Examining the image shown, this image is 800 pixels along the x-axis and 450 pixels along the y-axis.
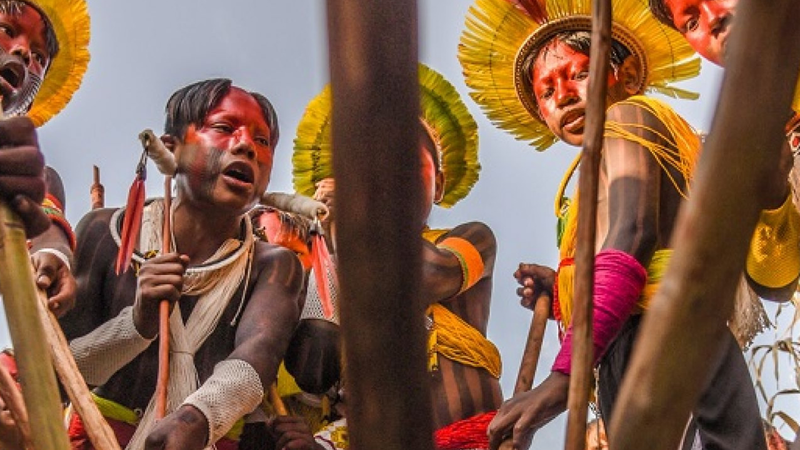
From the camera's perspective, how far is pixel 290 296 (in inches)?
162

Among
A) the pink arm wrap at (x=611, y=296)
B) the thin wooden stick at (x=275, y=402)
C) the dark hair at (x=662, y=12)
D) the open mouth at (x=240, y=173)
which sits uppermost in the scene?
the dark hair at (x=662, y=12)

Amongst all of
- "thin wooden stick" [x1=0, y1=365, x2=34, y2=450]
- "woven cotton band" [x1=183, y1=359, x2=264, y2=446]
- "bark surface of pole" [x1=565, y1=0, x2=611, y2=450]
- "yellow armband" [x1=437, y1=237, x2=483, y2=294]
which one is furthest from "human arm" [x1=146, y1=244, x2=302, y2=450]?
"bark surface of pole" [x1=565, y1=0, x2=611, y2=450]

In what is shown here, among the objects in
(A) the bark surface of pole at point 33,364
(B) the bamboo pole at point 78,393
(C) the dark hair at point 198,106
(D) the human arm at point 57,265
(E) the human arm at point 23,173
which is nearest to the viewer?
(A) the bark surface of pole at point 33,364

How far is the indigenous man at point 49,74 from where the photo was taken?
366cm

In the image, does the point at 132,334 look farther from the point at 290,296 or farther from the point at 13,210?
the point at 13,210

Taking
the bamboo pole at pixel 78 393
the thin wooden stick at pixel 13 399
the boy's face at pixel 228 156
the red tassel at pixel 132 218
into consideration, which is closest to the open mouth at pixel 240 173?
the boy's face at pixel 228 156

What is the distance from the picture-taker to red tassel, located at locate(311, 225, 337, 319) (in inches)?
152

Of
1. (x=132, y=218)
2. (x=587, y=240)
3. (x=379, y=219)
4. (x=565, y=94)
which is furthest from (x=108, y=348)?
(x=379, y=219)

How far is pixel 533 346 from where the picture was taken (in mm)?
3914

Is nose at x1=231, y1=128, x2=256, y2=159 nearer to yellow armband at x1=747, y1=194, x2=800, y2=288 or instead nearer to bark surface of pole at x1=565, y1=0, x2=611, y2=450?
yellow armband at x1=747, y1=194, x2=800, y2=288

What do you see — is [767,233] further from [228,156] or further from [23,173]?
[23,173]

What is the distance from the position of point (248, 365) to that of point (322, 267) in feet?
1.14

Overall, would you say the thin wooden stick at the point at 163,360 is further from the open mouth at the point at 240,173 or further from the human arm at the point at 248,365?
the open mouth at the point at 240,173

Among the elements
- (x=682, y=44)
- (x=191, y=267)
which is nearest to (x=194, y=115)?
(x=191, y=267)
